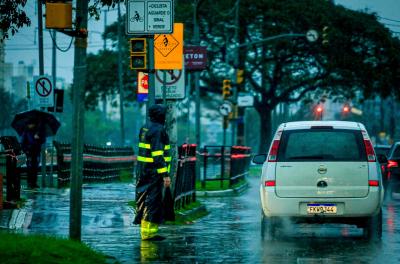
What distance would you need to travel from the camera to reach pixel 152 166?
15328 millimetres

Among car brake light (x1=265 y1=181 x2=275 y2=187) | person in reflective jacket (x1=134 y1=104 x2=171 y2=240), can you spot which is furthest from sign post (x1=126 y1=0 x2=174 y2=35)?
car brake light (x1=265 y1=181 x2=275 y2=187)

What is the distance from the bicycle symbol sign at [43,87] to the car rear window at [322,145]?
46.6ft

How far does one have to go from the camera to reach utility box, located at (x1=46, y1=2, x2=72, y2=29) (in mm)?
12812

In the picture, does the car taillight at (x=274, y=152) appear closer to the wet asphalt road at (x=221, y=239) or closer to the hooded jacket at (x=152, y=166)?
the wet asphalt road at (x=221, y=239)

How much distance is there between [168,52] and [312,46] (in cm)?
3973

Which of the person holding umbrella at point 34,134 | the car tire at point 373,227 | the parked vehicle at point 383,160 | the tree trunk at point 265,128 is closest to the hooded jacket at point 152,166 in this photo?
the car tire at point 373,227

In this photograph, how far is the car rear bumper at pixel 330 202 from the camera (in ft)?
51.5

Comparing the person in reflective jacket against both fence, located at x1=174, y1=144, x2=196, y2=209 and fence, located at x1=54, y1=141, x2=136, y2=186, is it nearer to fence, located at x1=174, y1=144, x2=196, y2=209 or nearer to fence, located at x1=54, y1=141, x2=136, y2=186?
fence, located at x1=174, y1=144, x2=196, y2=209

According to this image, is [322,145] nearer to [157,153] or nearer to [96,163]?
[157,153]

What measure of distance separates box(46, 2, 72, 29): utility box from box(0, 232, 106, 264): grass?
8.08 feet

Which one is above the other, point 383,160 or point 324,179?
point 383,160

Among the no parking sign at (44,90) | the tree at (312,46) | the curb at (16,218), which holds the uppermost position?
the tree at (312,46)

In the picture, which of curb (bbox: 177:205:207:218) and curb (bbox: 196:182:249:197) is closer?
curb (bbox: 177:205:207:218)

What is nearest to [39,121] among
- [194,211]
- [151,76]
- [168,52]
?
[194,211]
